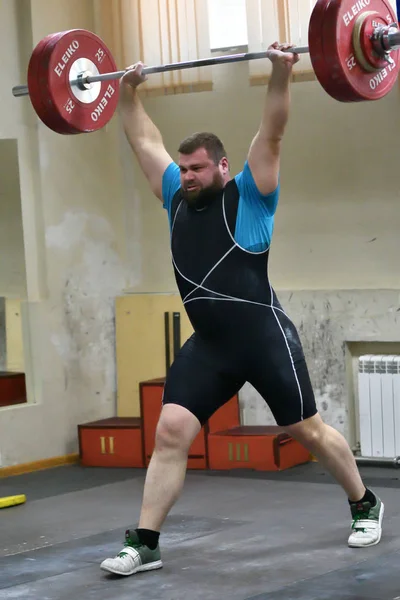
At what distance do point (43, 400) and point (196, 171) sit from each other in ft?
9.00

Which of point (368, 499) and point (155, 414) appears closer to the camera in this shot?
point (368, 499)

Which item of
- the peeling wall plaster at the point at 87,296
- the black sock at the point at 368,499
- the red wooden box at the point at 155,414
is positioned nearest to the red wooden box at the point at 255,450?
the red wooden box at the point at 155,414

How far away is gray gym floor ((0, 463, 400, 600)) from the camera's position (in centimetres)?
340

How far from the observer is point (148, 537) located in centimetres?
360

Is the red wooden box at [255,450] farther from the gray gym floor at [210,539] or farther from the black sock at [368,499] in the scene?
the black sock at [368,499]

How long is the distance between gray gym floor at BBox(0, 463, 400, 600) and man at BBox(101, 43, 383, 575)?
0.67 feet

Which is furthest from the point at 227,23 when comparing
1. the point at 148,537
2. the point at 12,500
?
the point at 148,537

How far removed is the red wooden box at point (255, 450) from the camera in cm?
564

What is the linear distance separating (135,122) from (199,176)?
0.44 meters

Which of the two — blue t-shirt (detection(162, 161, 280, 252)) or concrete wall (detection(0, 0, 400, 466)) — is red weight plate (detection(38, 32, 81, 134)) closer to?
blue t-shirt (detection(162, 161, 280, 252))

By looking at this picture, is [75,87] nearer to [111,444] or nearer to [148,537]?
[148,537]

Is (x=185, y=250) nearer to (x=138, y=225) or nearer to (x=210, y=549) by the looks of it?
(x=210, y=549)

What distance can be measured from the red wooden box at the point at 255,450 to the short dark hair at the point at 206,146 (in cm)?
232

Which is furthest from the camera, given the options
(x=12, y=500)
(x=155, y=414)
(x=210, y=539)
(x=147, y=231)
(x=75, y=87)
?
(x=147, y=231)
